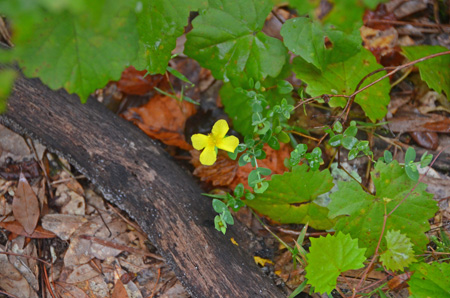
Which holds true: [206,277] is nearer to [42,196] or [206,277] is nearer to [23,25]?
[42,196]

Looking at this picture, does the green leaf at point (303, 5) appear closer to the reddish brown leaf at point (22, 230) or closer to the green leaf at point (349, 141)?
the green leaf at point (349, 141)

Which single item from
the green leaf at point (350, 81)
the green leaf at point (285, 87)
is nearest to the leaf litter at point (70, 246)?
the green leaf at point (285, 87)

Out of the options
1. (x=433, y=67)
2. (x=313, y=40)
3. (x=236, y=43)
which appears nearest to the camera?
(x=313, y=40)

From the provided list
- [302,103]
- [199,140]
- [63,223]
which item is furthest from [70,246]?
[302,103]

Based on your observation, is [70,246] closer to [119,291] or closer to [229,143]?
[119,291]

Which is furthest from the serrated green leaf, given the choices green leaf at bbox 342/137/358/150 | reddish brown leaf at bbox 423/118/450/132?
reddish brown leaf at bbox 423/118/450/132

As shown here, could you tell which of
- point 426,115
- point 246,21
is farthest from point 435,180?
point 246,21
